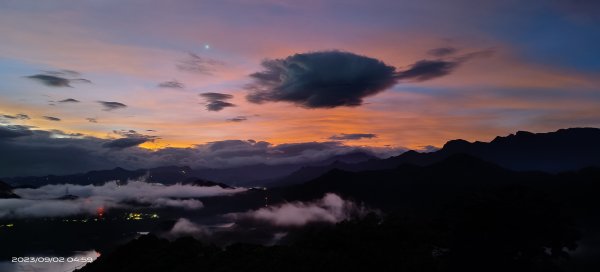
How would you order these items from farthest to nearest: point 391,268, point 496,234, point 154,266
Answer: point 154,266, point 496,234, point 391,268

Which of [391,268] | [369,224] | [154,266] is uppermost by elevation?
[369,224]

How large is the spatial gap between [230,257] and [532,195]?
52093mm

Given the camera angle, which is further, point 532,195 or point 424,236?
point 532,195

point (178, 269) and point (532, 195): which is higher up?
point (532, 195)

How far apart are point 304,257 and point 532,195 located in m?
37.7

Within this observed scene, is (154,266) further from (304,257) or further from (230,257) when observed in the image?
(304,257)

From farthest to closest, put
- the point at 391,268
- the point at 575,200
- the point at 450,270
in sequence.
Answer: the point at 575,200, the point at 450,270, the point at 391,268

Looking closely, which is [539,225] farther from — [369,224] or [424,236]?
[369,224]

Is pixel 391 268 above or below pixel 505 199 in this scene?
below

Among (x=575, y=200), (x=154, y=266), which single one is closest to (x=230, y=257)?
(x=154, y=266)

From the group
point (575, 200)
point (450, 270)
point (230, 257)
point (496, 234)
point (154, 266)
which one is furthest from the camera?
point (575, 200)

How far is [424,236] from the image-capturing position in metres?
54.2

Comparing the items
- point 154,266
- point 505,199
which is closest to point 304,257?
point 505,199

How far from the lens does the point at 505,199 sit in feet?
203
